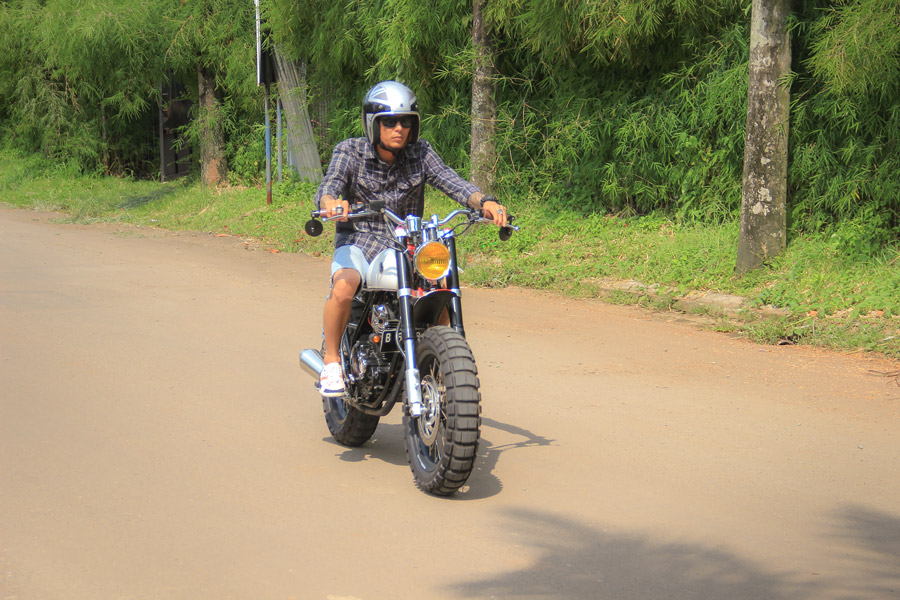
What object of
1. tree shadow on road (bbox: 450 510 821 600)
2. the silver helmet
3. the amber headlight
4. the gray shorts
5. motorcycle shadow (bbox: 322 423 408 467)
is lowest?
motorcycle shadow (bbox: 322 423 408 467)

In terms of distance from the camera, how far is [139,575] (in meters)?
3.63

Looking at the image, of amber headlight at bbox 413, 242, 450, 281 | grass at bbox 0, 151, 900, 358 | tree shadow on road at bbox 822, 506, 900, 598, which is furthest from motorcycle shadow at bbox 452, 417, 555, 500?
grass at bbox 0, 151, 900, 358

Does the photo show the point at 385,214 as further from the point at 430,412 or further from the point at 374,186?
the point at 430,412

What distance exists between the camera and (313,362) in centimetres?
528

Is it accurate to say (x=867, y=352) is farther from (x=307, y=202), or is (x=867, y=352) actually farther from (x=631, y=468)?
(x=307, y=202)

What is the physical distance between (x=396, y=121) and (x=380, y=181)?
1.21 ft

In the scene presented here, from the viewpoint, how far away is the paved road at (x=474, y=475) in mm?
3666

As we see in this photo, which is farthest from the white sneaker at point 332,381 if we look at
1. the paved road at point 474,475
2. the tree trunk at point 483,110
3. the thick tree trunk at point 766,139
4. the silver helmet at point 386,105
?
the tree trunk at point 483,110

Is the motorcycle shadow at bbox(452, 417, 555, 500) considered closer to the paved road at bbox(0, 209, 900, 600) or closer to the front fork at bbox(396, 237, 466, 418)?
the paved road at bbox(0, 209, 900, 600)

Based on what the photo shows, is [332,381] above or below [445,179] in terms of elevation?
below

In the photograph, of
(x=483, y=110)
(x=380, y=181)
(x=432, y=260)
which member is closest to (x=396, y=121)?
(x=380, y=181)

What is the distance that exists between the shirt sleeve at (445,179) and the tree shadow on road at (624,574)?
1936mm

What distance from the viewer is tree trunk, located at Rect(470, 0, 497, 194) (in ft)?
42.1

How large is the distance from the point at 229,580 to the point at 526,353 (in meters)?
4.27
